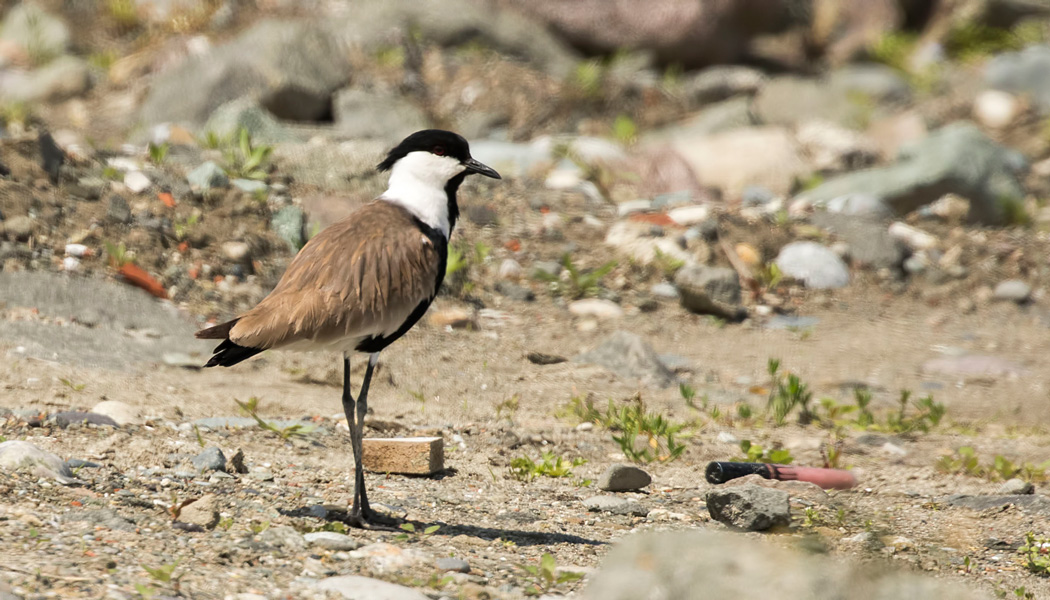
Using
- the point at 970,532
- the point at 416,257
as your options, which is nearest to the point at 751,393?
the point at 970,532

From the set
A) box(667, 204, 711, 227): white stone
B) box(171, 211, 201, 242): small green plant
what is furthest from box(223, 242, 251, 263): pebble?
box(667, 204, 711, 227): white stone

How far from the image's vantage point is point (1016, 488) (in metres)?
5.23

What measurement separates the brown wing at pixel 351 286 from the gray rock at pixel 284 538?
0.65 meters

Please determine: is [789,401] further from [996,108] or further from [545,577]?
[996,108]

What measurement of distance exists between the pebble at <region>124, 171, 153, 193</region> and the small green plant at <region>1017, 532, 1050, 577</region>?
5.85 metres

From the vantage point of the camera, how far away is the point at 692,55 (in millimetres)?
14648

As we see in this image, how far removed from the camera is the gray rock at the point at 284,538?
3.79 metres

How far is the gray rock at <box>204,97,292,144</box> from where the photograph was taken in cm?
959

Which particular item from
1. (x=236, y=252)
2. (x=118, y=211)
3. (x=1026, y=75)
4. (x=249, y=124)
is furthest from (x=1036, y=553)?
(x=1026, y=75)

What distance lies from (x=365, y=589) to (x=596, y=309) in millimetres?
4930

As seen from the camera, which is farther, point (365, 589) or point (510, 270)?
point (510, 270)

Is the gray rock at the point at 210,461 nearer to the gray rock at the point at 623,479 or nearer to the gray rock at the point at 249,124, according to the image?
the gray rock at the point at 623,479

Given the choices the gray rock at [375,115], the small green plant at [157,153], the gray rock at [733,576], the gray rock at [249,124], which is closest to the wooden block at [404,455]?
the gray rock at [733,576]

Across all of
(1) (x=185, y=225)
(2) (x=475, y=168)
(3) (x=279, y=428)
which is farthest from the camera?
(1) (x=185, y=225)
